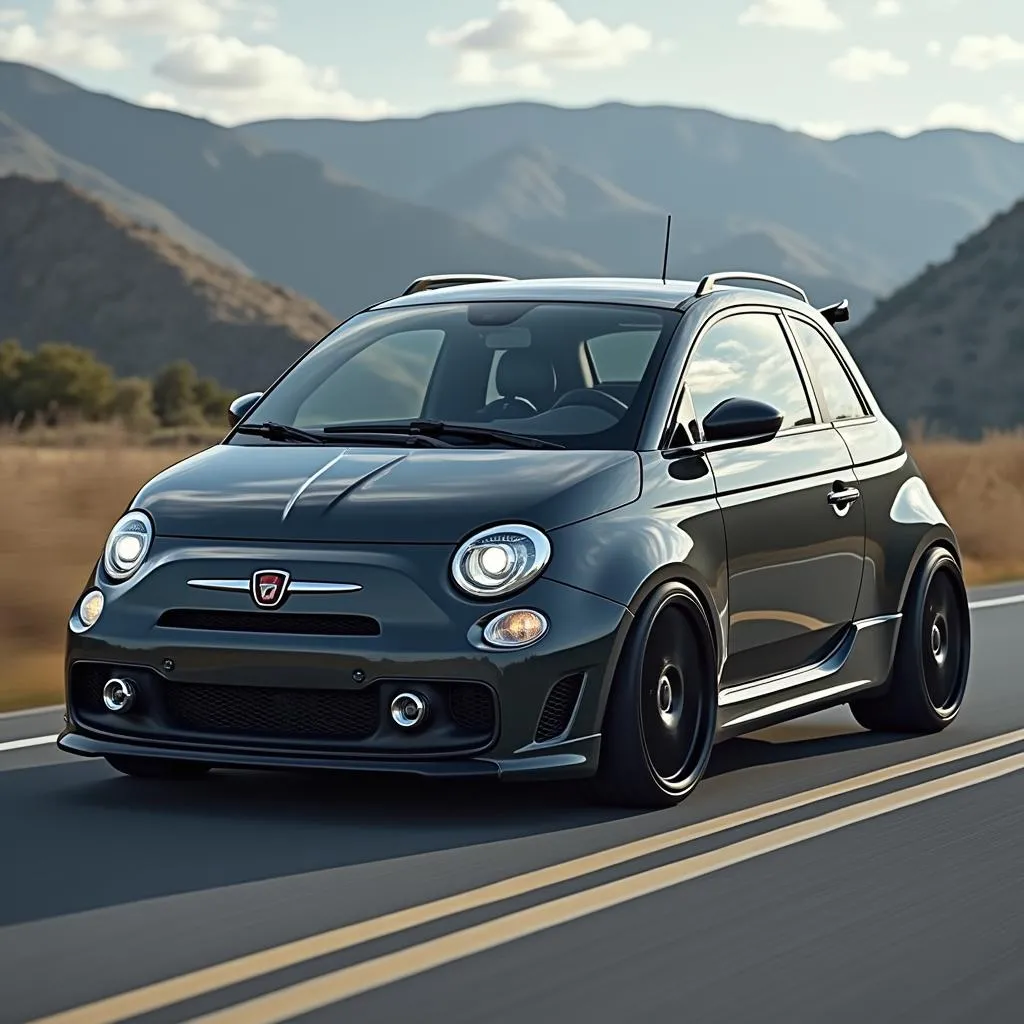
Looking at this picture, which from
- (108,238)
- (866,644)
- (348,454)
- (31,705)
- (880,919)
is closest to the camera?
(880,919)

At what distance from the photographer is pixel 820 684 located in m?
8.70

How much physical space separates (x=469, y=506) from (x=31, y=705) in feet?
14.1

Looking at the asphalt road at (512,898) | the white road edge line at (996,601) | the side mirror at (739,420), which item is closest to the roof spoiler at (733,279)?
the side mirror at (739,420)

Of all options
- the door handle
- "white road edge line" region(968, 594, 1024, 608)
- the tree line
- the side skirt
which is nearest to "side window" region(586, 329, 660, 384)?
the door handle

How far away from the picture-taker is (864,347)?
77.8m

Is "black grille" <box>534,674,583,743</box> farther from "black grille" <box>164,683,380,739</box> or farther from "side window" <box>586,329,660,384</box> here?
"side window" <box>586,329,660,384</box>

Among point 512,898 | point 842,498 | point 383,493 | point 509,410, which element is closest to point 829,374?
point 842,498

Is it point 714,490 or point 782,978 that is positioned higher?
point 714,490

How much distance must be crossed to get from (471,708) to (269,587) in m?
0.69

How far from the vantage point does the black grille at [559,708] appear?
23.5 feet

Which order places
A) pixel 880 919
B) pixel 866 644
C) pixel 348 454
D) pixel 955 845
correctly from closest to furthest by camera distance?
pixel 880 919, pixel 955 845, pixel 348 454, pixel 866 644

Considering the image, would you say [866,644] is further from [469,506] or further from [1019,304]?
[1019,304]

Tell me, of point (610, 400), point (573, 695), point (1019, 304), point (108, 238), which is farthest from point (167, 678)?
point (108, 238)

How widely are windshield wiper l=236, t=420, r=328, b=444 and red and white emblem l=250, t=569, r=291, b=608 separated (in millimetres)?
1008
